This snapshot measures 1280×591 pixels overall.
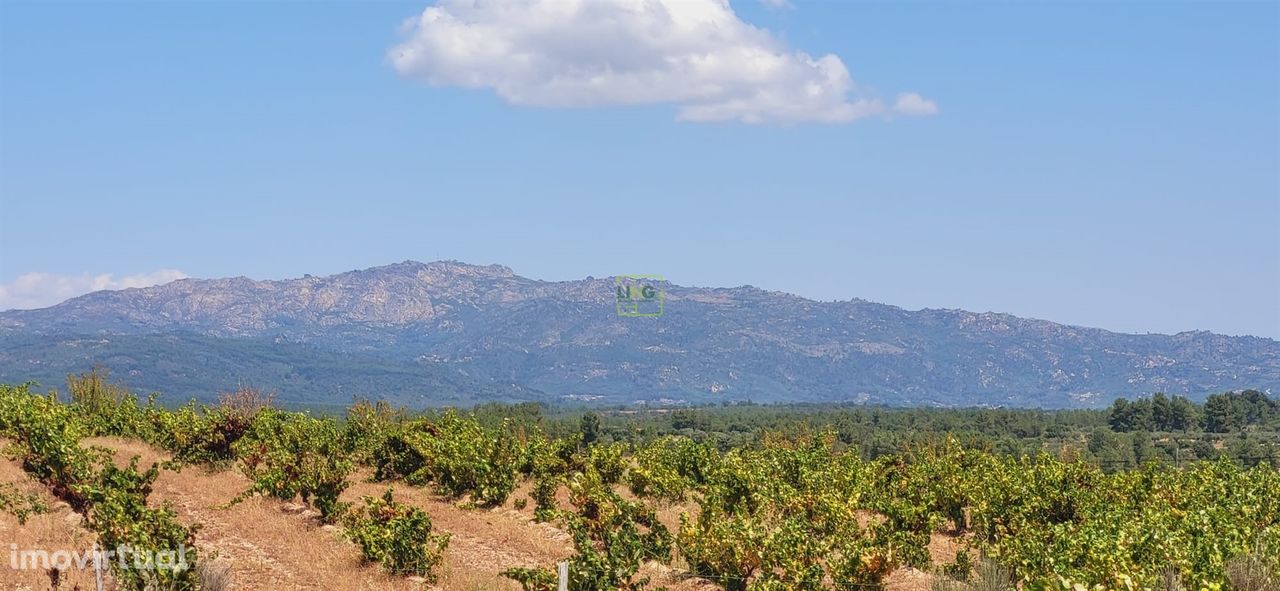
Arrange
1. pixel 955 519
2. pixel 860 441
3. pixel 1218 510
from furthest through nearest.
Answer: pixel 860 441
pixel 955 519
pixel 1218 510

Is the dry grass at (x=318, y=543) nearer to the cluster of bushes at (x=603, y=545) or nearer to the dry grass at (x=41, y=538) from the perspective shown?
the dry grass at (x=41, y=538)

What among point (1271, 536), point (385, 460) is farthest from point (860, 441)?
point (1271, 536)

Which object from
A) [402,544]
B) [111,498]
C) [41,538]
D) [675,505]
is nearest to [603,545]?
[402,544]

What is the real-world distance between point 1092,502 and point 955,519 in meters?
3.71

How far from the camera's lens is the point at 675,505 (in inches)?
1268

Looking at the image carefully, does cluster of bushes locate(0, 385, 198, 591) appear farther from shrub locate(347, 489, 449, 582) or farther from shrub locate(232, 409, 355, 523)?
shrub locate(232, 409, 355, 523)

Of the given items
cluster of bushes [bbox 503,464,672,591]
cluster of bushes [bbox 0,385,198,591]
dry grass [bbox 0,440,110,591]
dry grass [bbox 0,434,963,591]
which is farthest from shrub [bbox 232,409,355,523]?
cluster of bushes [bbox 503,464,672,591]

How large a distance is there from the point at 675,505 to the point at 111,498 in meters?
16.0

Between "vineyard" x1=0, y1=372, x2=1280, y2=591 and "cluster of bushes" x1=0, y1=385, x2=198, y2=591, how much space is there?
0.06 metres

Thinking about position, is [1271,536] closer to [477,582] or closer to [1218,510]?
[1218,510]

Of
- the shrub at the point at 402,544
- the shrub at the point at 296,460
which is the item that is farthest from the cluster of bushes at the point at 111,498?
the shrub at the point at 296,460

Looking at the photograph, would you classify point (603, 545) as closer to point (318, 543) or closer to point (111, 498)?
point (318, 543)

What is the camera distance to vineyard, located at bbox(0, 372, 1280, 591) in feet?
60.7

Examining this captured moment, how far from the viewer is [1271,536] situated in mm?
19750
